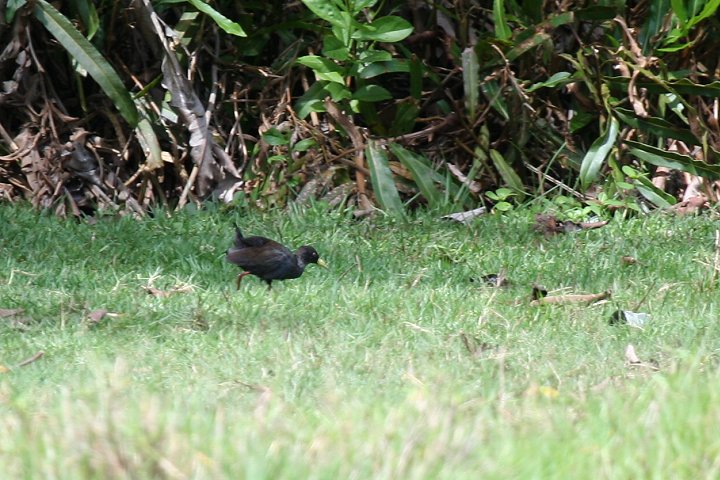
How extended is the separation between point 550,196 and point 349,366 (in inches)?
172

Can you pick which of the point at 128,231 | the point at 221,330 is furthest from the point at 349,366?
the point at 128,231

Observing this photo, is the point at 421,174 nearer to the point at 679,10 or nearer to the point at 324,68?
the point at 324,68

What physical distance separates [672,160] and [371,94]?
2.12 meters

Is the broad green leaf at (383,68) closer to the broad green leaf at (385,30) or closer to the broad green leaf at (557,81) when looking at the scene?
the broad green leaf at (385,30)

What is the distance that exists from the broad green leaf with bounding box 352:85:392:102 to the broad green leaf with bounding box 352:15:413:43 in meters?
0.40

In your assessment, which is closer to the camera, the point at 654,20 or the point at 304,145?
the point at 304,145

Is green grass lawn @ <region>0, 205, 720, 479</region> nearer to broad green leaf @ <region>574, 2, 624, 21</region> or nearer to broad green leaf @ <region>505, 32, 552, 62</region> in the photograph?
broad green leaf @ <region>505, 32, 552, 62</region>

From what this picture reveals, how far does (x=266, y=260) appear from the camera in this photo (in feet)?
19.8

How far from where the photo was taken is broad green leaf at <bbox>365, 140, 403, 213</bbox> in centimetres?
810

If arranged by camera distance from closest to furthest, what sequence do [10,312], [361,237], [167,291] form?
[10,312] → [167,291] → [361,237]

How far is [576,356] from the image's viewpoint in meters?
4.78

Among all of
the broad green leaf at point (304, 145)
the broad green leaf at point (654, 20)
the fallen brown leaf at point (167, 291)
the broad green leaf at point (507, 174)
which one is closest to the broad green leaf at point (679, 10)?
the broad green leaf at point (654, 20)

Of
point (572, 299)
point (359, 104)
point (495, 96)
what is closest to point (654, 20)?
point (495, 96)

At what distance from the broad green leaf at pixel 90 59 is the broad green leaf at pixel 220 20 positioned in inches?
28.6
